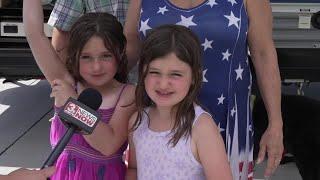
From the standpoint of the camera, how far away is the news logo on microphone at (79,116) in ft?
4.68

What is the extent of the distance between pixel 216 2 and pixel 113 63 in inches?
16.6

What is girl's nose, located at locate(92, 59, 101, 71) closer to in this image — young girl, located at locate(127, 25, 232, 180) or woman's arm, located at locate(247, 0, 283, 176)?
young girl, located at locate(127, 25, 232, 180)

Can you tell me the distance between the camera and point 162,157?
71.6 inches

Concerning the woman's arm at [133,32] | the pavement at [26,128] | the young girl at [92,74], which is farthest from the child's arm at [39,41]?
the pavement at [26,128]

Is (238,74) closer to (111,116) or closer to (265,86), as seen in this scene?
(265,86)

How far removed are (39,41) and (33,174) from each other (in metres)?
0.67

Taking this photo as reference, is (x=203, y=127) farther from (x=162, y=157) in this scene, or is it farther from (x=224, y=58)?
(x=224, y=58)

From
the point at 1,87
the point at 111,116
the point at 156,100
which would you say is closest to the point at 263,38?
the point at 156,100

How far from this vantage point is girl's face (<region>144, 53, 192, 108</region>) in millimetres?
1764

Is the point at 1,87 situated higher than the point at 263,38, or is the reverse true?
the point at 263,38

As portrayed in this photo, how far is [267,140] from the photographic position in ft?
6.58

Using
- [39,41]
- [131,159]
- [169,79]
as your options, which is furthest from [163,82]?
[39,41]

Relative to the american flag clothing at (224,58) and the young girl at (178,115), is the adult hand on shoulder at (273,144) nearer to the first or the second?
the american flag clothing at (224,58)

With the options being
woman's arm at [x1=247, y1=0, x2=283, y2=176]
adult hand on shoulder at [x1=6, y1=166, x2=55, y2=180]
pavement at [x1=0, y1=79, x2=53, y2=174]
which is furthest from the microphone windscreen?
pavement at [x1=0, y1=79, x2=53, y2=174]
